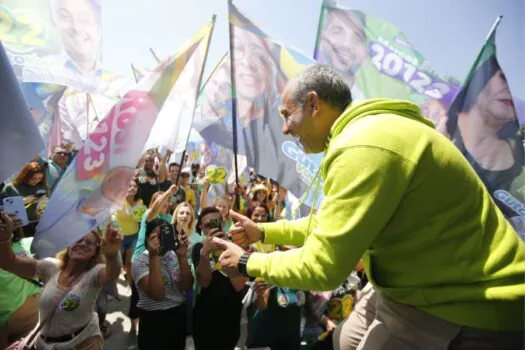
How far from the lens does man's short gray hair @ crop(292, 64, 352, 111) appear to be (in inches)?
57.6

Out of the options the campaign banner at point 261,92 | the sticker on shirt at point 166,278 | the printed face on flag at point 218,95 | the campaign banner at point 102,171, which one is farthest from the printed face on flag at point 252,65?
the printed face on flag at point 218,95

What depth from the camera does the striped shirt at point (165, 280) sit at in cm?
274

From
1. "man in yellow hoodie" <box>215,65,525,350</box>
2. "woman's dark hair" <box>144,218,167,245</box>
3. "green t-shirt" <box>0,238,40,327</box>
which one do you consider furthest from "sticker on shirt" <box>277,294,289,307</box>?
"green t-shirt" <box>0,238,40,327</box>

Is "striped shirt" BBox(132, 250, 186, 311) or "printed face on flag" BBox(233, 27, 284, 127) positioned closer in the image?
"striped shirt" BBox(132, 250, 186, 311)

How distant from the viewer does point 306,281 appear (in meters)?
1.12

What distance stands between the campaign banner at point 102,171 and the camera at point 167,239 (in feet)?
1.91

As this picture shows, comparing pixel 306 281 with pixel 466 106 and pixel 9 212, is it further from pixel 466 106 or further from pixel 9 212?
pixel 466 106

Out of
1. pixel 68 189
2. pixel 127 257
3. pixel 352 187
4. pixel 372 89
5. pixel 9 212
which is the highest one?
pixel 352 187

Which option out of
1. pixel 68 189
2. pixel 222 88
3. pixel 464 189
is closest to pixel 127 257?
pixel 68 189

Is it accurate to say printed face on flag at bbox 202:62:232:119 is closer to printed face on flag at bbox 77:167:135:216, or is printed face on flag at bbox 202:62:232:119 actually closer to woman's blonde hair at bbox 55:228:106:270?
printed face on flag at bbox 77:167:135:216

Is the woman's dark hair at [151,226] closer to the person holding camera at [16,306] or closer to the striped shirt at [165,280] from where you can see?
the striped shirt at [165,280]

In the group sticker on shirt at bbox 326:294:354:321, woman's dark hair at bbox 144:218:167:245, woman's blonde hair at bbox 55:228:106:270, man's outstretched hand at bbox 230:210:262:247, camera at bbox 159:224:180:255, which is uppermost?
man's outstretched hand at bbox 230:210:262:247

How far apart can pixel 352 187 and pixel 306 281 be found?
37 cm

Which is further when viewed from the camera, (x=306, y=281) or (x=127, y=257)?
(x=127, y=257)
